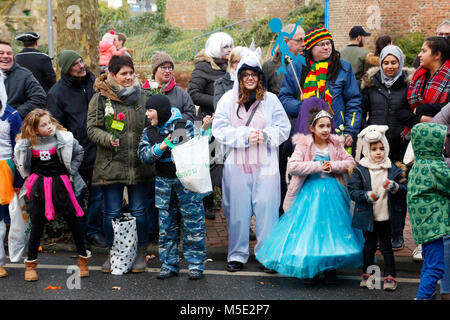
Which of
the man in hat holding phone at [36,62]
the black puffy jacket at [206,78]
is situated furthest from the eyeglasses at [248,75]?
the man in hat holding phone at [36,62]

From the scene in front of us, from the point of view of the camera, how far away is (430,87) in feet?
19.7

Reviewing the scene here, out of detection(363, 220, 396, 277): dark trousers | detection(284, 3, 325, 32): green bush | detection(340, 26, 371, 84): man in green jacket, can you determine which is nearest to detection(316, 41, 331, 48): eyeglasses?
detection(363, 220, 396, 277): dark trousers

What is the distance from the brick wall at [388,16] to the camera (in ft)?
72.3

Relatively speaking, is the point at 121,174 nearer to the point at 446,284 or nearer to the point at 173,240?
the point at 173,240

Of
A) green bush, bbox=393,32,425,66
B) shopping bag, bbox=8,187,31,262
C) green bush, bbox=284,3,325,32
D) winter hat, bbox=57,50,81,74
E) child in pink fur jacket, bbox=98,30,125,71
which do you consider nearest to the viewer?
shopping bag, bbox=8,187,31,262

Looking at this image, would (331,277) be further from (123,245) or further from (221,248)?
(123,245)

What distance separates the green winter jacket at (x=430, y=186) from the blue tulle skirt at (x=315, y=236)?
2.42 ft

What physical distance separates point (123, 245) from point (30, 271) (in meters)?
0.94

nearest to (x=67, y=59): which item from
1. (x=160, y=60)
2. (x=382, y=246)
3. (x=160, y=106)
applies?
(x=160, y=60)

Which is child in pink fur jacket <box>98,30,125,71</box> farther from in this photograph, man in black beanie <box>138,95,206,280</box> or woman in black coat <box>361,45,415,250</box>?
woman in black coat <box>361,45,415,250</box>

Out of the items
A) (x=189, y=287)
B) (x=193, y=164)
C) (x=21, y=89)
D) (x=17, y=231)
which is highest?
(x=21, y=89)

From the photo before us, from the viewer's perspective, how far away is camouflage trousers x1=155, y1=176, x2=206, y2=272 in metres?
5.70

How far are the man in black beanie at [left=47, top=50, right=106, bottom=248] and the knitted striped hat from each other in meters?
2.54

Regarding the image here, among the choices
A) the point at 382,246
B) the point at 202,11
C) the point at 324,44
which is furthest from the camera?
the point at 202,11
